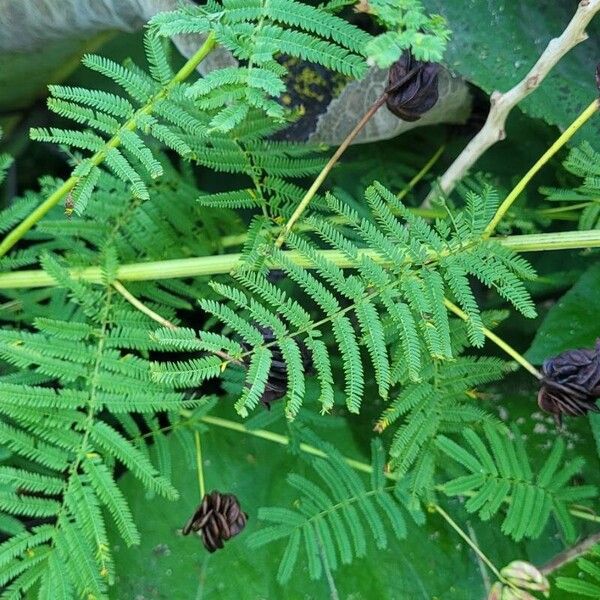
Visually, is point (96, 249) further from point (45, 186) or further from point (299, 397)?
point (299, 397)

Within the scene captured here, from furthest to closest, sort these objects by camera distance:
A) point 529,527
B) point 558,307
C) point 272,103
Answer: point 558,307, point 529,527, point 272,103

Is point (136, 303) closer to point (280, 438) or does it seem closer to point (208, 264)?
point (208, 264)

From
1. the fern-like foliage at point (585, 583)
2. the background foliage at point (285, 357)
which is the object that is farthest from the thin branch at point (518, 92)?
the fern-like foliage at point (585, 583)

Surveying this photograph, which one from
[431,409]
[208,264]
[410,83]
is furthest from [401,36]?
[431,409]

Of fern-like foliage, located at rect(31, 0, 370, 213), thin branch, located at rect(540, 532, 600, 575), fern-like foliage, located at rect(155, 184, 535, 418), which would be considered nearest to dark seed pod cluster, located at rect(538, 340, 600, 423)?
fern-like foliage, located at rect(155, 184, 535, 418)

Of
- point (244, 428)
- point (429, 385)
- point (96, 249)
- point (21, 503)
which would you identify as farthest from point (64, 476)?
point (429, 385)

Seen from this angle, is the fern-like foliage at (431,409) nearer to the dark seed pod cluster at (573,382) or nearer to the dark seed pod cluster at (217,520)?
the dark seed pod cluster at (573,382)
